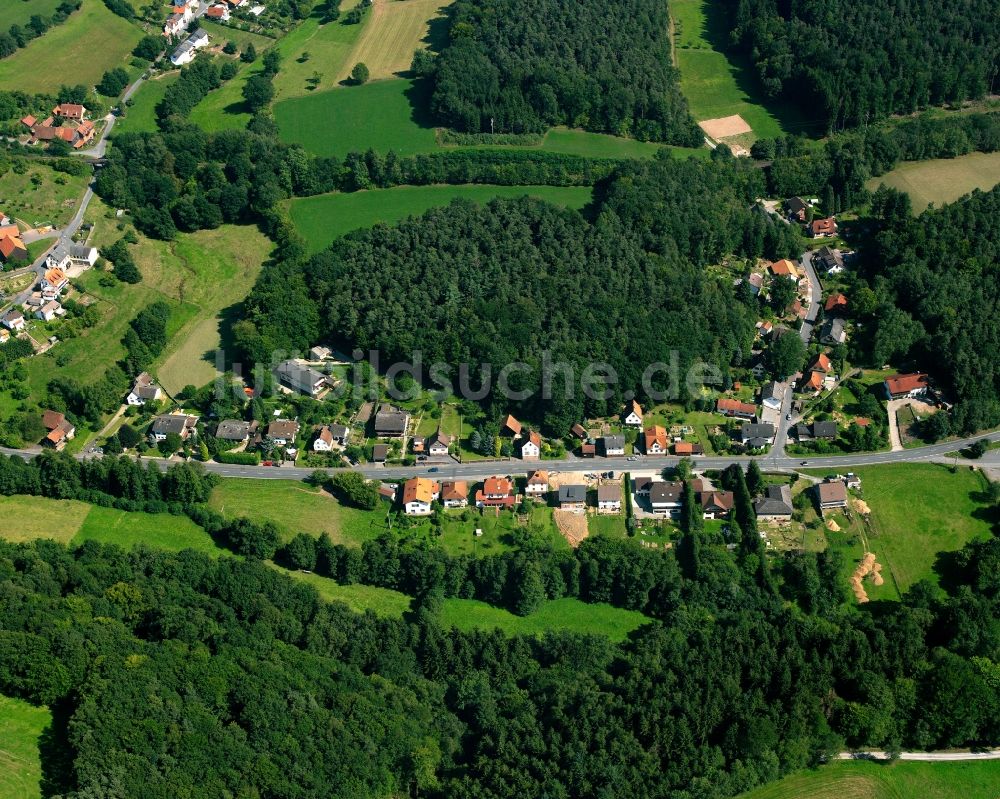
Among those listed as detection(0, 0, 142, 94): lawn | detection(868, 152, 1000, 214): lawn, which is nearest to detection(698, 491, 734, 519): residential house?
detection(868, 152, 1000, 214): lawn

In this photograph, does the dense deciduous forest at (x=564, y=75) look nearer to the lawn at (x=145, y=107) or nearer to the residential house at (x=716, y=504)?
the lawn at (x=145, y=107)

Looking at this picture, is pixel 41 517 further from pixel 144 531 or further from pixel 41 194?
pixel 41 194

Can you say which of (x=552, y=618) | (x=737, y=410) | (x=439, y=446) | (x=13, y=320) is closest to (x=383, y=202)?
(x=439, y=446)

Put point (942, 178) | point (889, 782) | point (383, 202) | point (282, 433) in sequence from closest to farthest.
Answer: point (889, 782) → point (282, 433) → point (942, 178) → point (383, 202)

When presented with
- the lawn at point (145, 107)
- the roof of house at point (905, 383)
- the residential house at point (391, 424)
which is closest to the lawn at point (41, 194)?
the lawn at point (145, 107)

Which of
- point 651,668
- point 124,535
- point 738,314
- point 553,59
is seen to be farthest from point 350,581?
point 553,59

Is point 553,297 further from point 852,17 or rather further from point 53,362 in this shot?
point 852,17
